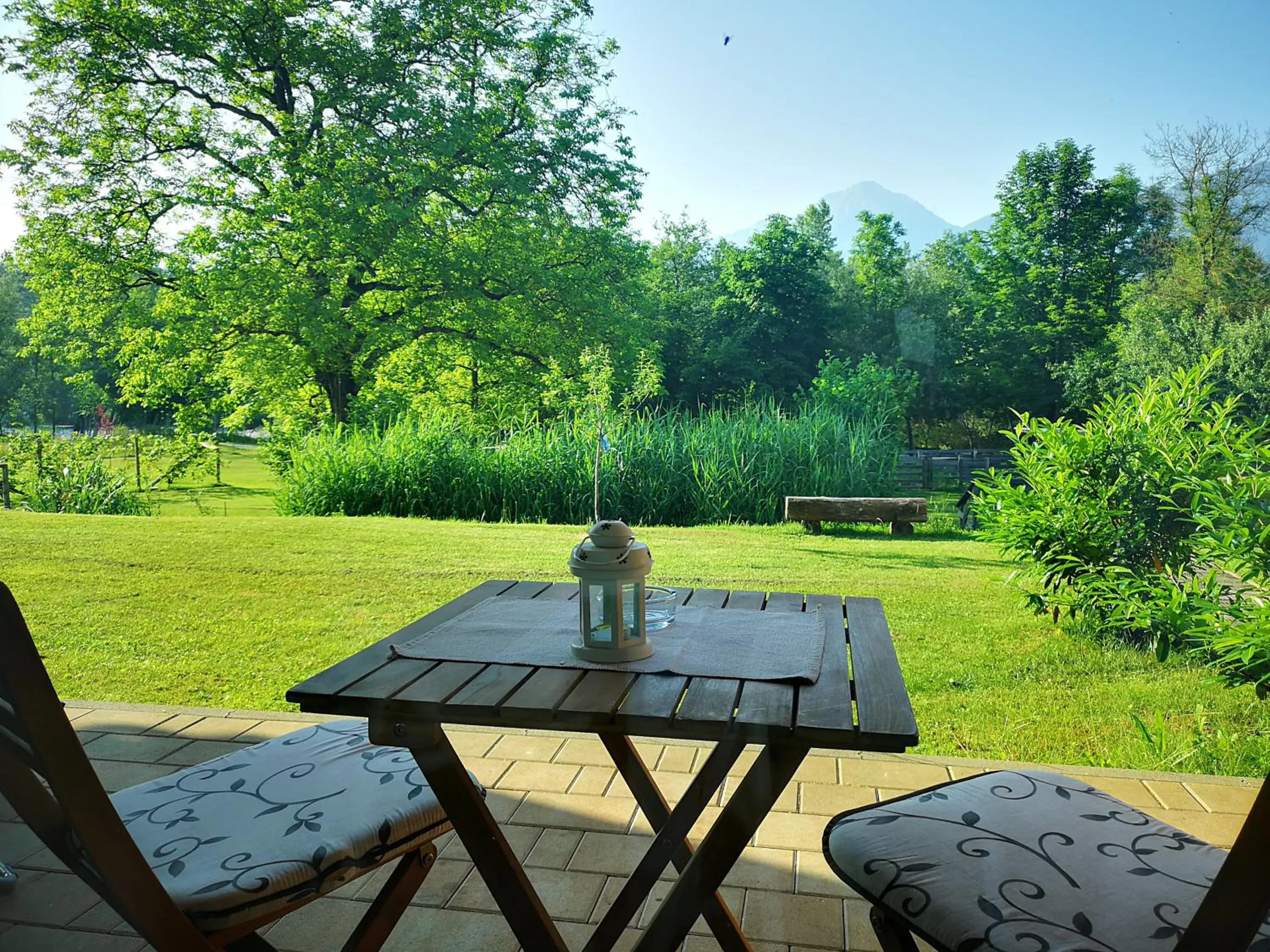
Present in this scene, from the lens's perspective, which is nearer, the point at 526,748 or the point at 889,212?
the point at 526,748

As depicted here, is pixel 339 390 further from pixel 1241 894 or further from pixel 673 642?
pixel 1241 894

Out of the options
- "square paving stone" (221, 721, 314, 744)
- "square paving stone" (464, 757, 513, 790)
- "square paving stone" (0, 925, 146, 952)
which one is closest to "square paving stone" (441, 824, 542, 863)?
"square paving stone" (464, 757, 513, 790)

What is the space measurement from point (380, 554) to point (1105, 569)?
3116mm

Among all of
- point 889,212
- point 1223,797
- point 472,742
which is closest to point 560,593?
point 472,742

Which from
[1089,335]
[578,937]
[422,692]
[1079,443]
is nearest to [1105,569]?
[1079,443]

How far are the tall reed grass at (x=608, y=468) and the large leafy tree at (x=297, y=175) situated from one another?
0.42 metres

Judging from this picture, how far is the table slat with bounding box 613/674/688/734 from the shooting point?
1.09 metres

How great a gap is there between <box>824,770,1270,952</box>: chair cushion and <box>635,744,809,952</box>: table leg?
225 mm

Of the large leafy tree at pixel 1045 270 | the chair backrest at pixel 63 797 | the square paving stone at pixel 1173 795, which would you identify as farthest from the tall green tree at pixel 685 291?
the chair backrest at pixel 63 797

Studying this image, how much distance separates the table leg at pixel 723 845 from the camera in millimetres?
1100

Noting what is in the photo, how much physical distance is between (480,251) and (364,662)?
3.99 metres

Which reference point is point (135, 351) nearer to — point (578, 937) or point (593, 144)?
point (593, 144)

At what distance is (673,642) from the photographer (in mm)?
1425

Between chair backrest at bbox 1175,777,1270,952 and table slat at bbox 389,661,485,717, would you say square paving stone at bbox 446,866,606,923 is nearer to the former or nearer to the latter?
table slat at bbox 389,661,485,717
